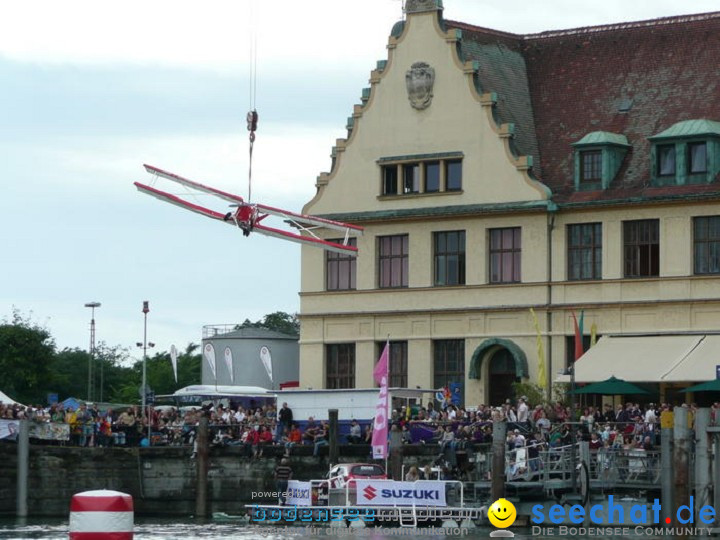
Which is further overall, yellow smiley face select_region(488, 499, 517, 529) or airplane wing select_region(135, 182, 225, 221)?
airplane wing select_region(135, 182, 225, 221)

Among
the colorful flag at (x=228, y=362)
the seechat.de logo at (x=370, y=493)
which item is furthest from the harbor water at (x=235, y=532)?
the colorful flag at (x=228, y=362)

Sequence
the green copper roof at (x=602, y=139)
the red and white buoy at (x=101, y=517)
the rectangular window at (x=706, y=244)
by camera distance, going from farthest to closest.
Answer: the green copper roof at (x=602, y=139) → the rectangular window at (x=706, y=244) → the red and white buoy at (x=101, y=517)

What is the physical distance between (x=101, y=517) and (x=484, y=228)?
5347 cm

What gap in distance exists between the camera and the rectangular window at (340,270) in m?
71.2

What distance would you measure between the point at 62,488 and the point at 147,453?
Result: 3124mm

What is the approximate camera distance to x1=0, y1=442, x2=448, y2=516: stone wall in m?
60.8

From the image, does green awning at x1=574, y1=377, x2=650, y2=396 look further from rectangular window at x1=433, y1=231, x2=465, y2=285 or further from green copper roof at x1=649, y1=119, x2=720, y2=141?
rectangular window at x1=433, y1=231, x2=465, y2=285

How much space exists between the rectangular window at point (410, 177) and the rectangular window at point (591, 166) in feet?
22.3

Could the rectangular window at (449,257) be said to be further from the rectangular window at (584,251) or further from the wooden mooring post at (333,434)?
the wooden mooring post at (333,434)

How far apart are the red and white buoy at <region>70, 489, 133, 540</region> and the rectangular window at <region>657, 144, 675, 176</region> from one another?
51.2 metres

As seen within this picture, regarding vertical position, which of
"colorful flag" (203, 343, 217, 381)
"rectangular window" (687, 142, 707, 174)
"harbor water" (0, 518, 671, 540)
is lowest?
"harbor water" (0, 518, 671, 540)

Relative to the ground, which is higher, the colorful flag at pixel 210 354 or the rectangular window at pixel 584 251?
the rectangular window at pixel 584 251

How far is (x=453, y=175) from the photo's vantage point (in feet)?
226

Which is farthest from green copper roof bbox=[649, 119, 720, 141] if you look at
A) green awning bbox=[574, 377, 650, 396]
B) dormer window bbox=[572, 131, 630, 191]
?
green awning bbox=[574, 377, 650, 396]
